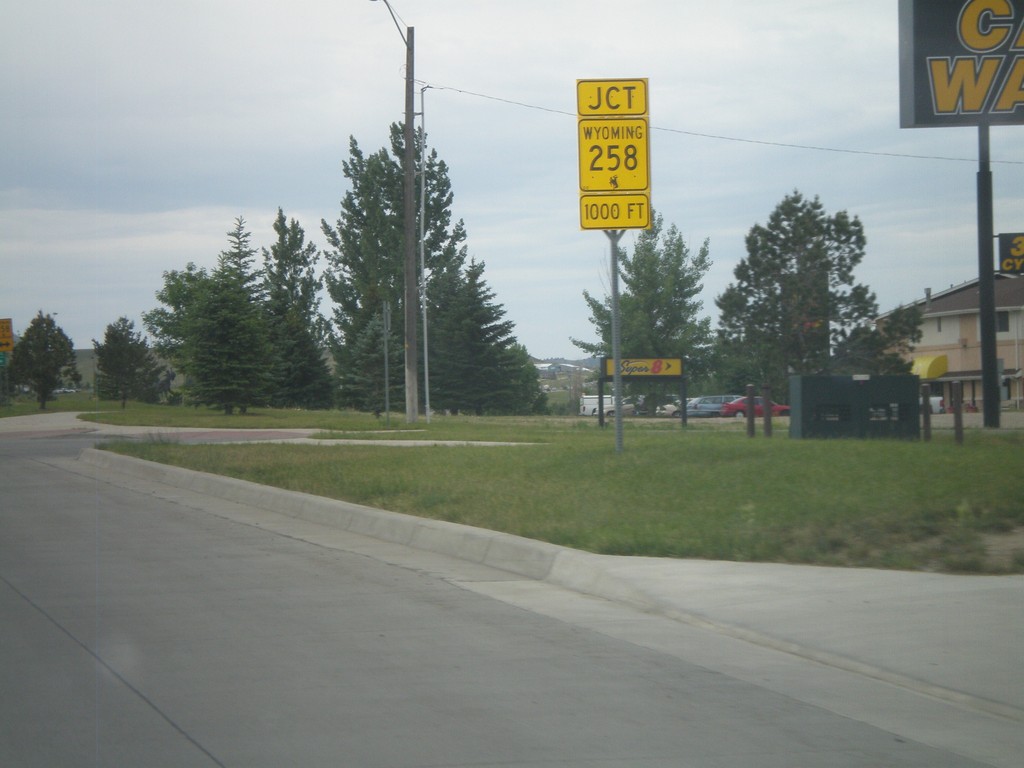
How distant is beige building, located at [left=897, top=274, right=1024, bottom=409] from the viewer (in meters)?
51.1

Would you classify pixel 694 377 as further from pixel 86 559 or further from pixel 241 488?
pixel 86 559

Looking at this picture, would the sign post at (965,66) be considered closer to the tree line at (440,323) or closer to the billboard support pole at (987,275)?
the billboard support pole at (987,275)

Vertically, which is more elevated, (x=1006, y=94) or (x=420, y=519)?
(x=1006, y=94)

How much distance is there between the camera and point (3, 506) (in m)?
14.8

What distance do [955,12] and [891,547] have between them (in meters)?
15.5

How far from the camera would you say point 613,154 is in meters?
14.5

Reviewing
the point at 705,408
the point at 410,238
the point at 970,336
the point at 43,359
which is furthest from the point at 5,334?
the point at 970,336

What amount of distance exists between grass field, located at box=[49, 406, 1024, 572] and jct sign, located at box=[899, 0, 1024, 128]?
283 inches

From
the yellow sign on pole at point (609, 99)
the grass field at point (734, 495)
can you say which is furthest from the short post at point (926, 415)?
the yellow sign on pole at point (609, 99)

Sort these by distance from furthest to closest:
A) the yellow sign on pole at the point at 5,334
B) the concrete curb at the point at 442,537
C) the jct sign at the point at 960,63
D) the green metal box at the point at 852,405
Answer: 1. the yellow sign on pole at the point at 5,334
2. the jct sign at the point at 960,63
3. the green metal box at the point at 852,405
4. the concrete curb at the point at 442,537

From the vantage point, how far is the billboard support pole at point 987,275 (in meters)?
22.0

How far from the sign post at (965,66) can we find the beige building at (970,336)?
30.1 m

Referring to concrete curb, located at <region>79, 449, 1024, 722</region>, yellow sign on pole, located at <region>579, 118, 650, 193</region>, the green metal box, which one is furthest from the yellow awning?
concrete curb, located at <region>79, 449, 1024, 722</region>

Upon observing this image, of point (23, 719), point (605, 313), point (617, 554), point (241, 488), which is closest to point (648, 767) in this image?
point (23, 719)
